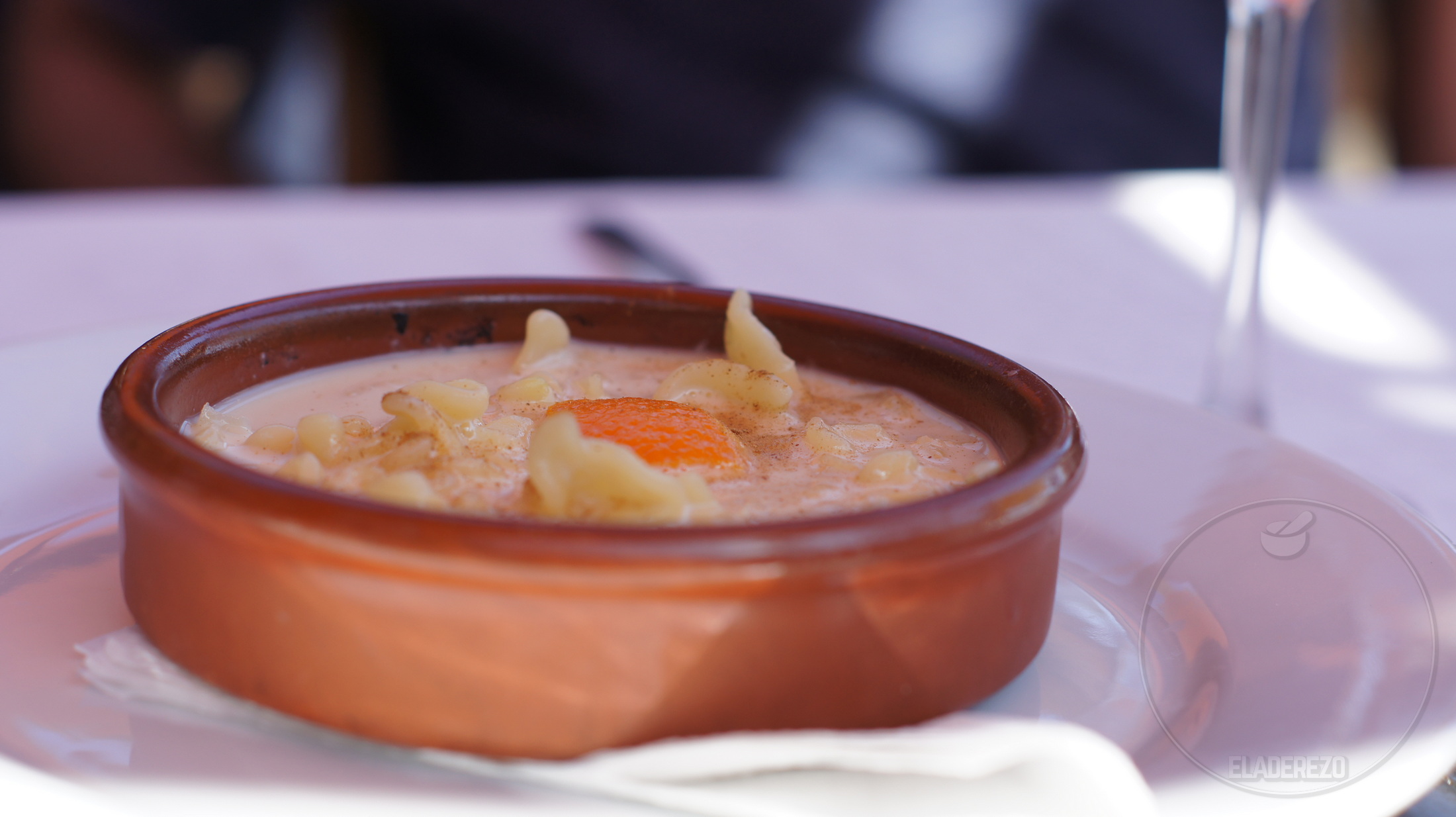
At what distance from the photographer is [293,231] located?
199 centimetres

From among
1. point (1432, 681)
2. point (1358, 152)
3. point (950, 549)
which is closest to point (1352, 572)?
point (1432, 681)

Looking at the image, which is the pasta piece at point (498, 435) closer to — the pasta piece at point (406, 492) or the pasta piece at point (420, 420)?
the pasta piece at point (420, 420)

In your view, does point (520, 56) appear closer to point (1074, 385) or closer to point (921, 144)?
point (921, 144)

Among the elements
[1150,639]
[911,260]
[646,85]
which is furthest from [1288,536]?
[646,85]

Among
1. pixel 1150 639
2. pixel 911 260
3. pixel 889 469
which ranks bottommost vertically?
pixel 911 260

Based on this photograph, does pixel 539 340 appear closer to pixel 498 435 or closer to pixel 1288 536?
pixel 498 435

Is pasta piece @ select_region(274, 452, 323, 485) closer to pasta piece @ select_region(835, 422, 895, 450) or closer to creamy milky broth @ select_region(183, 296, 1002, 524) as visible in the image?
creamy milky broth @ select_region(183, 296, 1002, 524)

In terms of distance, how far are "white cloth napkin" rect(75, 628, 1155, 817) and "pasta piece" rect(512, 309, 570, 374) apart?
20.0 inches

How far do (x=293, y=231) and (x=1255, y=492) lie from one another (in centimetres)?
154

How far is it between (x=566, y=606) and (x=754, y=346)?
0.48 m

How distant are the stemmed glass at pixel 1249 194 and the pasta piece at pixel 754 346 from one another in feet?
1.93

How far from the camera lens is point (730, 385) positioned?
3.43 ft

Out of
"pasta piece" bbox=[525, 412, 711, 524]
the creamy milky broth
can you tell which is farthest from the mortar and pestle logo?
"pasta piece" bbox=[525, 412, 711, 524]

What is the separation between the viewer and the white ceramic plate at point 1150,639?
2.02 ft
